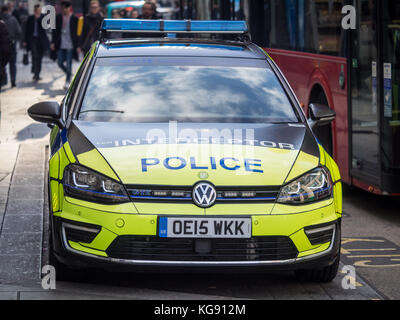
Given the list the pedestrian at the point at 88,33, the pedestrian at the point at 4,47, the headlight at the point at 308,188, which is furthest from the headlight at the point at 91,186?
the pedestrian at the point at 88,33

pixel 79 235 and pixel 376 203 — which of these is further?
pixel 376 203

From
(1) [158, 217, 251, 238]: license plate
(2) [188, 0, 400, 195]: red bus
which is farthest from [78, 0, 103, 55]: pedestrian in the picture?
(1) [158, 217, 251, 238]: license plate

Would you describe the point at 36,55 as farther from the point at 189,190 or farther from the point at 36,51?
the point at 189,190

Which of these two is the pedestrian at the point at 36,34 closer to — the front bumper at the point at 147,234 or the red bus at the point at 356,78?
the red bus at the point at 356,78

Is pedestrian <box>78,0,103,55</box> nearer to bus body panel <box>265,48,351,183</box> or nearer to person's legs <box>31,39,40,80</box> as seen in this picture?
person's legs <box>31,39,40,80</box>

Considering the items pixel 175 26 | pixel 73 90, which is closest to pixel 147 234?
pixel 73 90

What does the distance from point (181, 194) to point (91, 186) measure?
1.73 ft

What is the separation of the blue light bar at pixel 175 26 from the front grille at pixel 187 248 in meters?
2.49

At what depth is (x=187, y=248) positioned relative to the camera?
211 inches

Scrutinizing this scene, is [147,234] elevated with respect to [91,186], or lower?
lower

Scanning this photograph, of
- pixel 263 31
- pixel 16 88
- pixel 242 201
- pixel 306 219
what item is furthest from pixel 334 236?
pixel 16 88

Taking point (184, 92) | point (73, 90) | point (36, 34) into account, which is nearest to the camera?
point (184, 92)

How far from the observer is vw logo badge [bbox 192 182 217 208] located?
5355 millimetres
